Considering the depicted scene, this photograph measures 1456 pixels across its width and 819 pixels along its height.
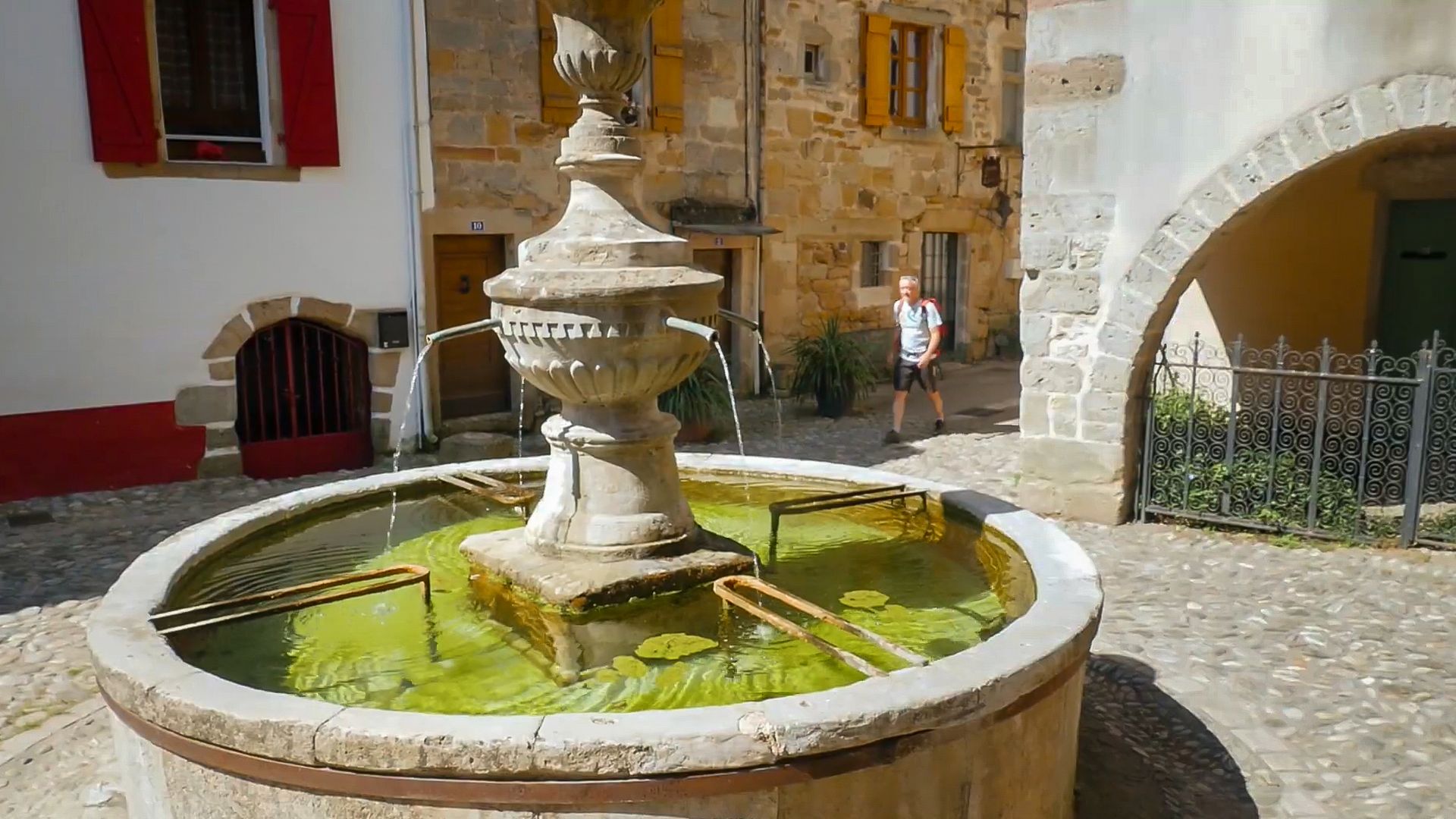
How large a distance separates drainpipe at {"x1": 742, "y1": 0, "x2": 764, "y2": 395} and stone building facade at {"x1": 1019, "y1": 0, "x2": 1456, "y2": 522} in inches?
233

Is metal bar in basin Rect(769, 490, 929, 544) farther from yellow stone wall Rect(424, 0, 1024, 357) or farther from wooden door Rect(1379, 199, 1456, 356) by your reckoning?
wooden door Rect(1379, 199, 1456, 356)

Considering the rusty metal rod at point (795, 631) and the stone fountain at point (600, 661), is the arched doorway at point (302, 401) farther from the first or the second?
the rusty metal rod at point (795, 631)

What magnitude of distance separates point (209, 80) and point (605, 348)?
6.98m

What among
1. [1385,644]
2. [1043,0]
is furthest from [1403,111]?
[1385,644]

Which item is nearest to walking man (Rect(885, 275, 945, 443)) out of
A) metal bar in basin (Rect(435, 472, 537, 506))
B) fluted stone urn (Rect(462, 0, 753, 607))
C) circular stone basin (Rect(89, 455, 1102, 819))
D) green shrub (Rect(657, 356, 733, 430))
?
green shrub (Rect(657, 356, 733, 430))

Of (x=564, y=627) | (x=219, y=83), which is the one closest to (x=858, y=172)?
(x=219, y=83)

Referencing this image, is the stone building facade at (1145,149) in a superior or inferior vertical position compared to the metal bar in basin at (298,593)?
superior


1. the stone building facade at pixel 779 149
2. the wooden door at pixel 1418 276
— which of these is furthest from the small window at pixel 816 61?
the wooden door at pixel 1418 276

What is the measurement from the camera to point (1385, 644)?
5.16 m

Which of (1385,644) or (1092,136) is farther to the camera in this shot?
(1092,136)

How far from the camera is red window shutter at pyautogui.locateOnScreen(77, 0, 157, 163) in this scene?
8.33 metres

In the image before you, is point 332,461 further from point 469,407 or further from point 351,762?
point 351,762

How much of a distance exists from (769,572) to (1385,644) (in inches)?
117

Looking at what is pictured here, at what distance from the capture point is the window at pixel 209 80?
891 cm
